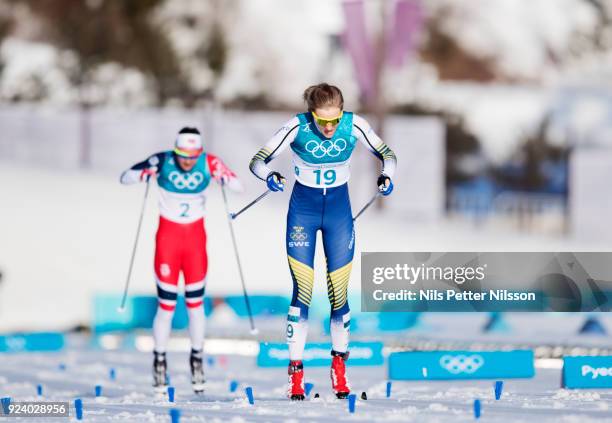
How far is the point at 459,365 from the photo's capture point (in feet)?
25.3

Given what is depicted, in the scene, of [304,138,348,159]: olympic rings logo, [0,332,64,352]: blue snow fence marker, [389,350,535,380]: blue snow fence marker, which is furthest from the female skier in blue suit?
[0,332,64,352]: blue snow fence marker

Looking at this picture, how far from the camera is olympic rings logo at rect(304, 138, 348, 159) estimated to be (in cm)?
664

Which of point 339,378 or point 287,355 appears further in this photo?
point 287,355

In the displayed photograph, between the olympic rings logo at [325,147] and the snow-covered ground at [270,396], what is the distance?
4.62 feet

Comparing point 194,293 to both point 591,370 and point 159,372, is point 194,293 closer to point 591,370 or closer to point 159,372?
point 159,372

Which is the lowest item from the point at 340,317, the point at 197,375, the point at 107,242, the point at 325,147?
the point at 197,375

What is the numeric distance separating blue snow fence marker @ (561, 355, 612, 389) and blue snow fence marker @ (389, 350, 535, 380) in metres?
0.66

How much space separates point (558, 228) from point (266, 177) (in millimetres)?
18725

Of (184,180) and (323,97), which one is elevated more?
(323,97)

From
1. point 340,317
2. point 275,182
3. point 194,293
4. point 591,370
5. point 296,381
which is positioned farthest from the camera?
point 194,293

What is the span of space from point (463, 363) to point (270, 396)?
139cm

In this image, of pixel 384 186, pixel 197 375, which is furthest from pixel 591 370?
pixel 197 375

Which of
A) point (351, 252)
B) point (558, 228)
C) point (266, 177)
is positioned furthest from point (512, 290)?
point (558, 228)

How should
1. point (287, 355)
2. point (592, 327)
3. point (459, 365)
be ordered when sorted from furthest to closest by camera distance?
1. point (592, 327)
2. point (287, 355)
3. point (459, 365)
